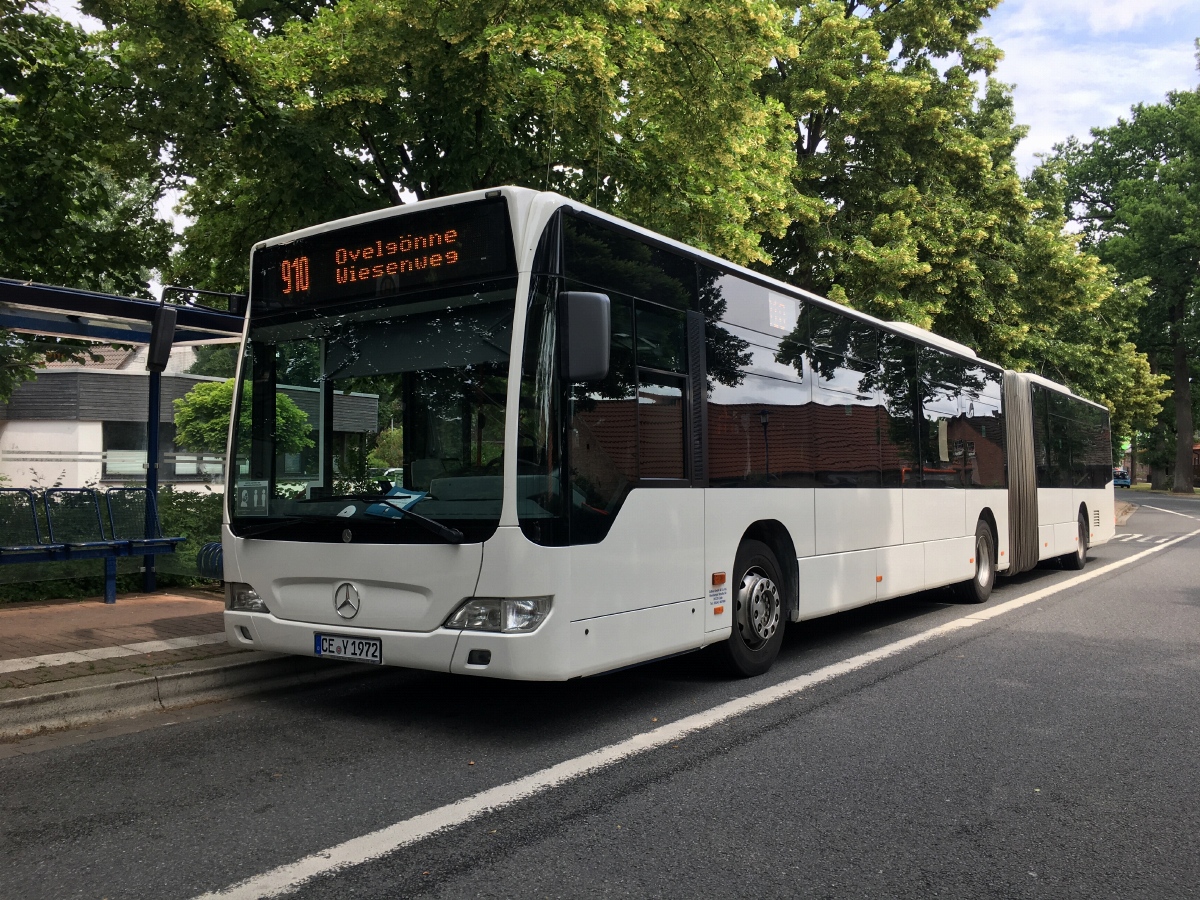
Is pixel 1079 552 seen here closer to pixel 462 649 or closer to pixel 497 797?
pixel 462 649

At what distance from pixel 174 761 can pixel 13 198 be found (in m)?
8.94

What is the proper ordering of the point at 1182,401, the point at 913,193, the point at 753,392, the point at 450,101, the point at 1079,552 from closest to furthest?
the point at 753,392 < the point at 450,101 < the point at 1079,552 < the point at 913,193 < the point at 1182,401

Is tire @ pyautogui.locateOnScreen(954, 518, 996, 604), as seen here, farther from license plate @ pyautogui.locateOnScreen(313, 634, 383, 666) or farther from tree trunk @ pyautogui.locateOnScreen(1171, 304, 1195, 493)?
tree trunk @ pyautogui.locateOnScreen(1171, 304, 1195, 493)

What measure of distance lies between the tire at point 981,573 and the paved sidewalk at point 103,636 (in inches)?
322

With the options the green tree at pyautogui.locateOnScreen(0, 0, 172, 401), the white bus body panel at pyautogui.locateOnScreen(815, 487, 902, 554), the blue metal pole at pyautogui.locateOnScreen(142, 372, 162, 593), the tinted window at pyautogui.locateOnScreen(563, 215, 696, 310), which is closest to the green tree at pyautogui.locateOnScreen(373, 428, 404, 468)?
the tinted window at pyautogui.locateOnScreen(563, 215, 696, 310)

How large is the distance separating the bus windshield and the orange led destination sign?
0.35ft

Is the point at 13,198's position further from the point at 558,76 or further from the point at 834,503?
the point at 834,503

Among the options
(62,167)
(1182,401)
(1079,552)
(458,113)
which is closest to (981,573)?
(1079,552)

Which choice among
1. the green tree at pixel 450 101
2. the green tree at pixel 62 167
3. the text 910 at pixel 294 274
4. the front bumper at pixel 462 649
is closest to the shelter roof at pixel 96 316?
the text 910 at pixel 294 274

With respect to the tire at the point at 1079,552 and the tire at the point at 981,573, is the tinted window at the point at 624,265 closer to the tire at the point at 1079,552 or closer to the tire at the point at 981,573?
the tire at the point at 981,573

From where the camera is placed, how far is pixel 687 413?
257 inches

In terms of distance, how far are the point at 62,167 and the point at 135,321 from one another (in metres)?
3.64

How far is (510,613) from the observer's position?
209 inches

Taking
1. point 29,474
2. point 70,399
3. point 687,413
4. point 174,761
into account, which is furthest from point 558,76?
point 70,399
